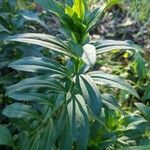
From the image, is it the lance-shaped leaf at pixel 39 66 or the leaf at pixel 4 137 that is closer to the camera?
the lance-shaped leaf at pixel 39 66

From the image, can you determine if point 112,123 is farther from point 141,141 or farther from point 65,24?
point 65,24

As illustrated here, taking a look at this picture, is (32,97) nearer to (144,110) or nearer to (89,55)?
(89,55)

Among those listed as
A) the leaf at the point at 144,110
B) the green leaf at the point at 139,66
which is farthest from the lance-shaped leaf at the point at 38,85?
the green leaf at the point at 139,66

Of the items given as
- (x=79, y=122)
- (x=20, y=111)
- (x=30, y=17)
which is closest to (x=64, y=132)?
(x=79, y=122)

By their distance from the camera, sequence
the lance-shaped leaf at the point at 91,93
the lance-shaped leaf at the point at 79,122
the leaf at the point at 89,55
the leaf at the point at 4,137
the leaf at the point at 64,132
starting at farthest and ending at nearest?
1. the leaf at the point at 4,137
2. the leaf at the point at 64,132
3. the lance-shaped leaf at the point at 79,122
4. the lance-shaped leaf at the point at 91,93
5. the leaf at the point at 89,55

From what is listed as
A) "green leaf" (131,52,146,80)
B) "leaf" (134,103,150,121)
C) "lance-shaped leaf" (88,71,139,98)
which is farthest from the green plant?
"green leaf" (131,52,146,80)

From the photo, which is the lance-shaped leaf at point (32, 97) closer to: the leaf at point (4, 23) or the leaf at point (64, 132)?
the leaf at point (64, 132)

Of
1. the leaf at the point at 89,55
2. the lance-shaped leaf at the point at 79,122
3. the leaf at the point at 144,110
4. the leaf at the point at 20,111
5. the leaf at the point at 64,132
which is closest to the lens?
the leaf at the point at 89,55

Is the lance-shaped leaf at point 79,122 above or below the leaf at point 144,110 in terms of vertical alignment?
above
